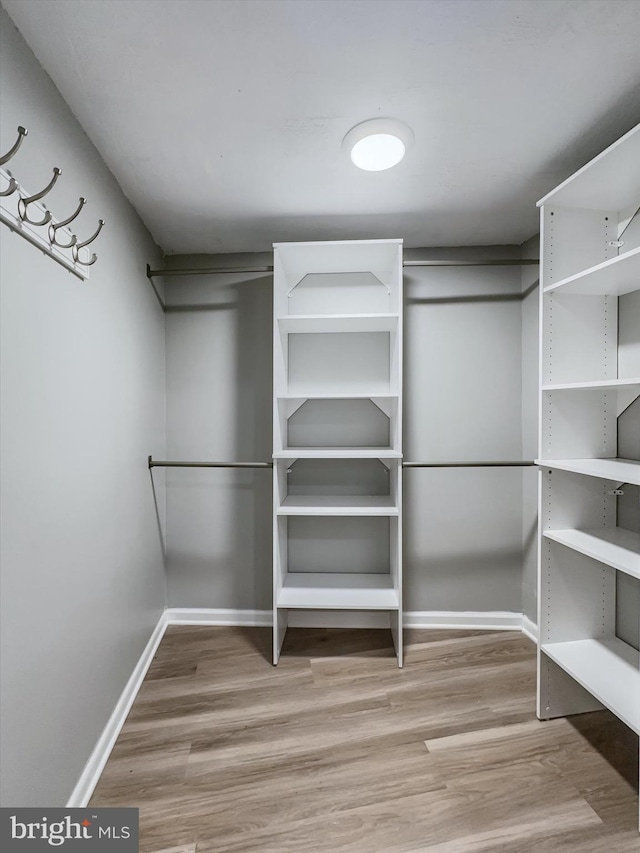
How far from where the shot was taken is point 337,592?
7.48 ft

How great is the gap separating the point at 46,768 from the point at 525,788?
4.94ft

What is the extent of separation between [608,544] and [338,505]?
1.18 metres

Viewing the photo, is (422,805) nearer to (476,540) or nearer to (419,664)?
(419,664)

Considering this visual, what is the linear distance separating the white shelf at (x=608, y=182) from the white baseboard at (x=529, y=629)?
6.84ft

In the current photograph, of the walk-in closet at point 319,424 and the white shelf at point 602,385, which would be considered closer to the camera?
the walk-in closet at point 319,424

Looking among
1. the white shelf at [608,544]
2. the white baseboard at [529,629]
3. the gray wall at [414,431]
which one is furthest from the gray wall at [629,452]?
the gray wall at [414,431]

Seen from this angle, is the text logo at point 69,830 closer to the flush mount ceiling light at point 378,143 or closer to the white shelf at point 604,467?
the white shelf at point 604,467

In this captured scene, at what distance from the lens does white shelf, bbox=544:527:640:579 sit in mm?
1392

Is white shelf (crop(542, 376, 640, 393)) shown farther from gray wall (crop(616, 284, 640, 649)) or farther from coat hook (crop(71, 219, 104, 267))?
coat hook (crop(71, 219, 104, 267))

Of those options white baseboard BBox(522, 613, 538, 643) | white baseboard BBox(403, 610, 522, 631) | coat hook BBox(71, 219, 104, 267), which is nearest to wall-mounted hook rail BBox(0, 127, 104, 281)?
coat hook BBox(71, 219, 104, 267)

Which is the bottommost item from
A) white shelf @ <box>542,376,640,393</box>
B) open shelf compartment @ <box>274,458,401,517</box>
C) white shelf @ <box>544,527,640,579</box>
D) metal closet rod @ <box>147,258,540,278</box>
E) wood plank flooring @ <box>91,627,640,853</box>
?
wood plank flooring @ <box>91,627,640,853</box>

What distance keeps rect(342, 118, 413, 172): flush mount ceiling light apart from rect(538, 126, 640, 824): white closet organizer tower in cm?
60

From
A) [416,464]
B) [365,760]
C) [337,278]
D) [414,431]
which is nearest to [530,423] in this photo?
[414,431]

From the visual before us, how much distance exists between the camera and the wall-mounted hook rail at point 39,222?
3.34 feet
